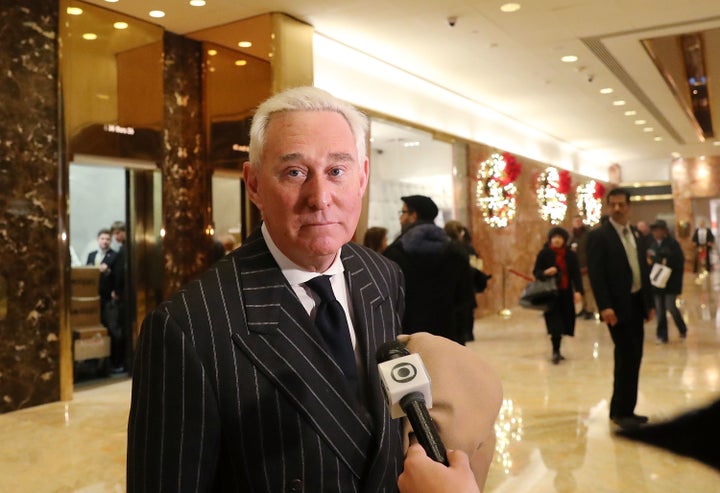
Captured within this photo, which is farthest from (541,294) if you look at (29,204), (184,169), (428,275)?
(29,204)

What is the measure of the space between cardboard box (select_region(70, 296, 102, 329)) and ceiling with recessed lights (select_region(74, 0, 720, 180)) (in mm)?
3064

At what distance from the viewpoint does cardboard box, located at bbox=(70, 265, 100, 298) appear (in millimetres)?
7641

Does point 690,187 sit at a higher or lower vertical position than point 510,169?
higher

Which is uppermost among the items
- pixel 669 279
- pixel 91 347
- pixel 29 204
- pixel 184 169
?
pixel 184 169

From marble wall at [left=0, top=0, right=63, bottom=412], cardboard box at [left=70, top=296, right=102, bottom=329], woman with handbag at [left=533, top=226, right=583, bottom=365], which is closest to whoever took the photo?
marble wall at [left=0, top=0, right=63, bottom=412]

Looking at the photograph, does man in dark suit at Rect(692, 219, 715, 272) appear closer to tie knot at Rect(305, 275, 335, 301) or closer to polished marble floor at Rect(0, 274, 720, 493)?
polished marble floor at Rect(0, 274, 720, 493)

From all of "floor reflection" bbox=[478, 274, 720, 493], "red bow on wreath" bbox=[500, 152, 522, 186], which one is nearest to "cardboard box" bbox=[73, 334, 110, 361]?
"floor reflection" bbox=[478, 274, 720, 493]

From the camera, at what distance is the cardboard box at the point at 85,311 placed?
7637mm

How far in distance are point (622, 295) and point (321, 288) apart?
167 inches

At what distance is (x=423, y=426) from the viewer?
1018 mm

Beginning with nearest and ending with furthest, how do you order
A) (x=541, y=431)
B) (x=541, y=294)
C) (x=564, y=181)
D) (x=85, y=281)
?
(x=541, y=431), (x=85, y=281), (x=541, y=294), (x=564, y=181)

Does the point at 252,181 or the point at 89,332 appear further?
the point at 89,332

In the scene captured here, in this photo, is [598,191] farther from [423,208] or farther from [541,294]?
[423,208]

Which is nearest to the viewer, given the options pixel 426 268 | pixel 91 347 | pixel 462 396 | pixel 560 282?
pixel 462 396
